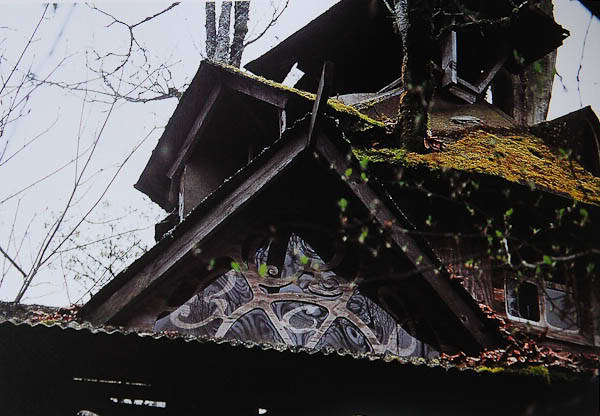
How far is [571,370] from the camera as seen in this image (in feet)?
18.2

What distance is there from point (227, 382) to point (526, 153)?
5640 millimetres

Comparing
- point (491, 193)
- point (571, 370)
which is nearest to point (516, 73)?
point (491, 193)

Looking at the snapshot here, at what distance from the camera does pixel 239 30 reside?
1698 centimetres

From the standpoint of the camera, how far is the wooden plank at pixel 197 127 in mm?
9148

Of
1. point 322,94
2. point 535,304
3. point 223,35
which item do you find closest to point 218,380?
point 322,94

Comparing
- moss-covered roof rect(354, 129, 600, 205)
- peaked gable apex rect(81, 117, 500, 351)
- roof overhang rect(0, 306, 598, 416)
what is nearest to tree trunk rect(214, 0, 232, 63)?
moss-covered roof rect(354, 129, 600, 205)

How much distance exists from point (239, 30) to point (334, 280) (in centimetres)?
1153

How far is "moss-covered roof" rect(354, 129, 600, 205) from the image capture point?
802cm

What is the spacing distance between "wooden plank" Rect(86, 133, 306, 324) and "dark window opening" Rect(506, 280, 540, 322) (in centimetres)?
334

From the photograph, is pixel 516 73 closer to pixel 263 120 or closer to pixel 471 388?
pixel 263 120

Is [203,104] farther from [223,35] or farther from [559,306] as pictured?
[223,35]

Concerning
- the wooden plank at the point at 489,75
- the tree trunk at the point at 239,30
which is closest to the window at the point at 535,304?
the wooden plank at the point at 489,75

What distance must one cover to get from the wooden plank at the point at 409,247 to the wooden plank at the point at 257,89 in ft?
5.58

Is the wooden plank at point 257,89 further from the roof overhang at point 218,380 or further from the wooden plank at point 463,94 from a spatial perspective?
the roof overhang at point 218,380
